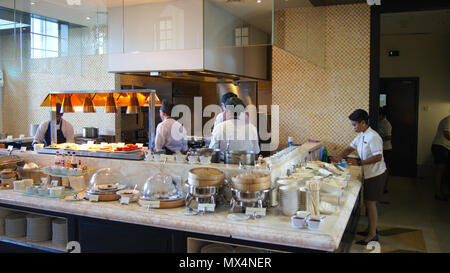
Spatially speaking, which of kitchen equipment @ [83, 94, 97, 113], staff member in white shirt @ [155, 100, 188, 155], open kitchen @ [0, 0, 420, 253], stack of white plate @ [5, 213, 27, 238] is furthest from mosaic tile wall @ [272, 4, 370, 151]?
stack of white plate @ [5, 213, 27, 238]

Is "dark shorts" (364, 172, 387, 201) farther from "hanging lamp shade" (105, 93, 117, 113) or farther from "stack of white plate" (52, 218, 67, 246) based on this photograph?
"stack of white plate" (52, 218, 67, 246)

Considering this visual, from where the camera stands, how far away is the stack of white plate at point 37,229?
Answer: 3.54 metres

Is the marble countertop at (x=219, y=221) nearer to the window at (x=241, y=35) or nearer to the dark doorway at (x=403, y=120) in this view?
the window at (x=241, y=35)

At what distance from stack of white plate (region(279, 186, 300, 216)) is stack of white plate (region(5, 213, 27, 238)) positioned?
2.36 meters

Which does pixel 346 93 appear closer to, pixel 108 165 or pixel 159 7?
pixel 159 7

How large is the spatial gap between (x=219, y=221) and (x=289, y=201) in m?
0.55

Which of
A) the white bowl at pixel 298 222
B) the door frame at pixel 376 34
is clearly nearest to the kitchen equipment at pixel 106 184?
the white bowl at pixel 298 222

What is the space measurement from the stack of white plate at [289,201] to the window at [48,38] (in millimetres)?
3294

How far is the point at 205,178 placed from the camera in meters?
3.07

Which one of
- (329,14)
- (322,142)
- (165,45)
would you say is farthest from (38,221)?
(329,14)

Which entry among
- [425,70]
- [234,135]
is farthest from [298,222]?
[425,70]

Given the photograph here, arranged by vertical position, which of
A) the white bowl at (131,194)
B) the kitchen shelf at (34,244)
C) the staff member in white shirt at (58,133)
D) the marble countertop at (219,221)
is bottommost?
the kitchen shelf at (34,244)

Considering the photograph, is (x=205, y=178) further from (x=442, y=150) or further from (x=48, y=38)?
(x=442, y=150)

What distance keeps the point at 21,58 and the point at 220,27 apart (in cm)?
298
